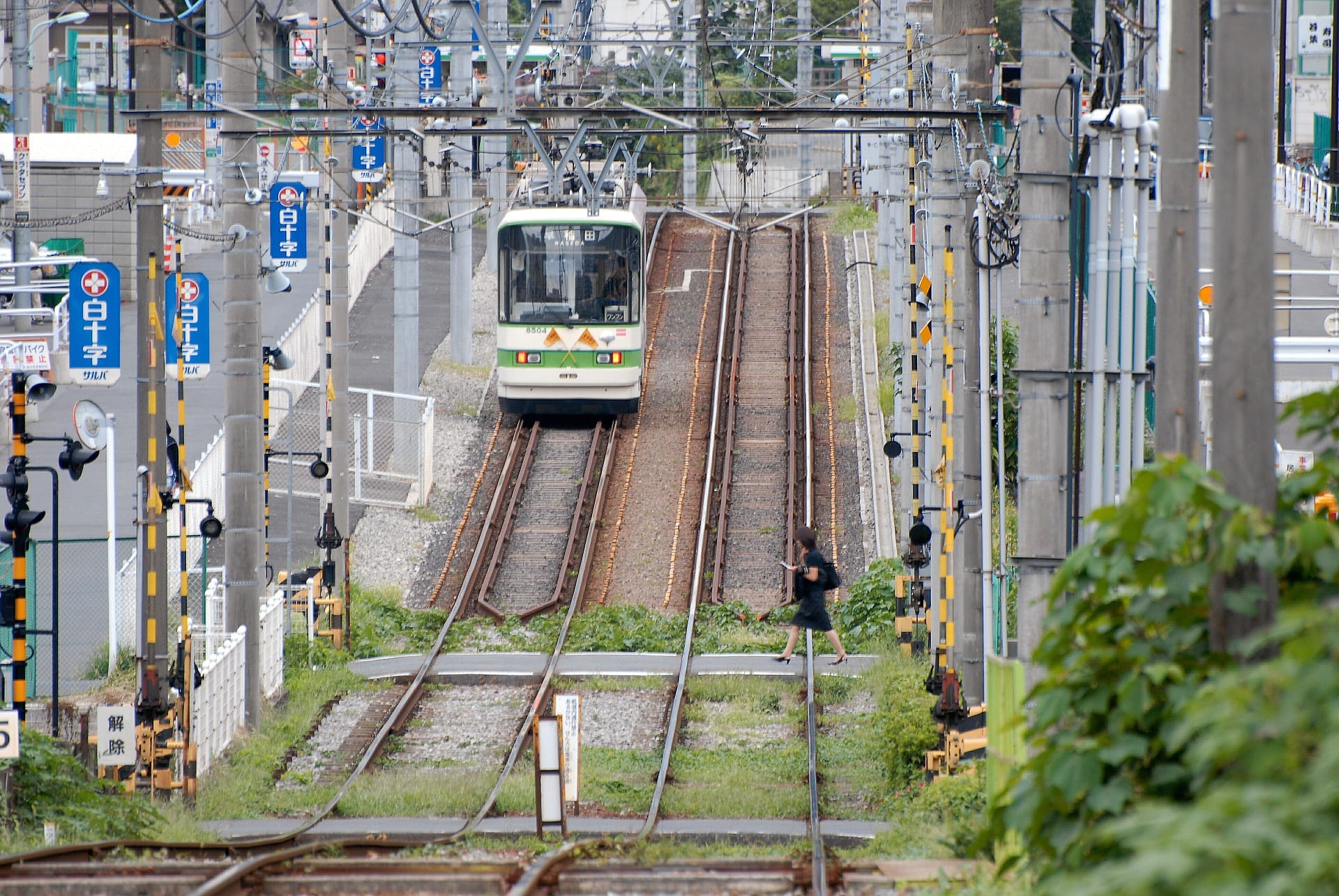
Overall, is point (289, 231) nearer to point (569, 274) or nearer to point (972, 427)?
point (569, 274)

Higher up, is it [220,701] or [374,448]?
[374,448]

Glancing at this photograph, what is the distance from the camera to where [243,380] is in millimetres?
14281

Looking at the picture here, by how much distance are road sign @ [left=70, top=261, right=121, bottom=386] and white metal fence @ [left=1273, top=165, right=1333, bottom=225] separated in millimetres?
19712

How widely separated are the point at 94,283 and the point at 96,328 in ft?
1.35

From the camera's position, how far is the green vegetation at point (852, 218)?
41.4 metres

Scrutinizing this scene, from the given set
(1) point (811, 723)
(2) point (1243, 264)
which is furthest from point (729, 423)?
(2) point (1243, 264)

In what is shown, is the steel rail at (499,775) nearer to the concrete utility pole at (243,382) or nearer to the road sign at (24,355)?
the concrete utility pole at (243,382)

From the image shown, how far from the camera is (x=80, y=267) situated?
1559cm

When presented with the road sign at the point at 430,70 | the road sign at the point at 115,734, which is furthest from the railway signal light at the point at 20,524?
the road sign at the point at 430,70

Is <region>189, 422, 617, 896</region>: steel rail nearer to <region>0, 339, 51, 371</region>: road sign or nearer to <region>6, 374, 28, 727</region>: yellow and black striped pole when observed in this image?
<region>6, 374, 28, 727</region>: yellow and black striped pole

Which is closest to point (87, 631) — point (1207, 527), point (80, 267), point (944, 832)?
point (80, 267)

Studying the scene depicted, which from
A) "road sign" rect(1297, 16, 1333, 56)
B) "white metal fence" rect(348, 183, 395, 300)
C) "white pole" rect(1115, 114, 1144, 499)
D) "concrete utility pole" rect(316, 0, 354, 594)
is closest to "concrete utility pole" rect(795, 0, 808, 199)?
"white metal fence" rect(348, 183, 395, 300)

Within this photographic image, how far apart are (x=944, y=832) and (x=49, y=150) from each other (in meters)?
30.5

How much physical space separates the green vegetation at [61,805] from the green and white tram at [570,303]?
13836mm
